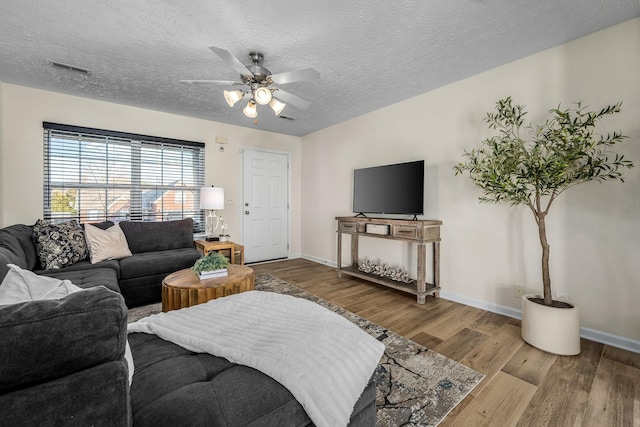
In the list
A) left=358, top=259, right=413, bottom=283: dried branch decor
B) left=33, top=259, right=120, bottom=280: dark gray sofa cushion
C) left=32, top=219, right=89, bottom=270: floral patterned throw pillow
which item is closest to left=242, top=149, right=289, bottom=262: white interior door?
left=358, top=259, right=413, bottom=283: dried branch decor

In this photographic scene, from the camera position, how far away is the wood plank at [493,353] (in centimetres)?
182

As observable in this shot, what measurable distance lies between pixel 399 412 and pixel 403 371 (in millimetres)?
371

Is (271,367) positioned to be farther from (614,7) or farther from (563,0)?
Answer: (614,7)

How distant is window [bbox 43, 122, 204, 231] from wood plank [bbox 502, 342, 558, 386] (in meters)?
4.27

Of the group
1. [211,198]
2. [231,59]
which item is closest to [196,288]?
[231,59]

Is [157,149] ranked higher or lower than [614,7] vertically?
lower

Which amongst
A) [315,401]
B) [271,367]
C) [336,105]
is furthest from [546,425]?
[336,105]

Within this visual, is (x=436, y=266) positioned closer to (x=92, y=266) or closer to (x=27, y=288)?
(x=27, y=288)

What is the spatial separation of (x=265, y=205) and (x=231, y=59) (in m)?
3.32

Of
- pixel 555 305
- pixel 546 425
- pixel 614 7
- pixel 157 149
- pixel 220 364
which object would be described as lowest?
pixel 546 425

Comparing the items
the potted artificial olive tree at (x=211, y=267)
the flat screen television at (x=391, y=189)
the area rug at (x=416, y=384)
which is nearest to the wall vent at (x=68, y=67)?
the potted artificial olive tree at (x=211, y=267)

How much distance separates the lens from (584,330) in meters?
2.27

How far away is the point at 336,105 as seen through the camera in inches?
148

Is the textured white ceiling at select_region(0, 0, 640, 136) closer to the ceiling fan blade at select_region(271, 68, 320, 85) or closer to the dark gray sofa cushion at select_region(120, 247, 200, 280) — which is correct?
the ceiling fan blade at select_region(271, 68, 320, 85)
